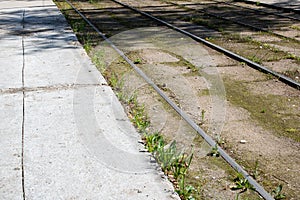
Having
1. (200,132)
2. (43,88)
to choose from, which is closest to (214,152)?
(200,132)

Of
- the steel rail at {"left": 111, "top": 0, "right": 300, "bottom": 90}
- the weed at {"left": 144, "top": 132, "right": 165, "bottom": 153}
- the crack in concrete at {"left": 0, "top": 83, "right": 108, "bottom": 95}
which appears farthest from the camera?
the steel rail at {"left": 111, "top": 0, "right": 300, "bottom": 90}

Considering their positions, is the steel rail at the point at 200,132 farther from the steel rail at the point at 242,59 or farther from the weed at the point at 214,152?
the steel rail at the point at 242,59

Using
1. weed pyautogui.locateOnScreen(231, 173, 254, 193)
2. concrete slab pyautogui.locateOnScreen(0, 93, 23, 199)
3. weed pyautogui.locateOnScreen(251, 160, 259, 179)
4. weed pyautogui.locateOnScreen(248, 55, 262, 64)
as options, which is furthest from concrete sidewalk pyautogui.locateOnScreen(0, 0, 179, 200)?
weed pyautogui.locateOnScreen(248, 55, 262, 64)

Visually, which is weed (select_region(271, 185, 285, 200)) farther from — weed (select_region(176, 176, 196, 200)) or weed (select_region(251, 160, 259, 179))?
weed (select_region(176, 176, 196, 200))

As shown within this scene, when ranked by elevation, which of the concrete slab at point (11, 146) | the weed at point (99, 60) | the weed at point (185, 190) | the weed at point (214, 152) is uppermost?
the weed at point (185, 190)

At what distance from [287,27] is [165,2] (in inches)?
262

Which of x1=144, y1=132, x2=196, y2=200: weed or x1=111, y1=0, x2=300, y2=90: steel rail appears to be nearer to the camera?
x1=144, y1=132, x2=196, y2=200: weed

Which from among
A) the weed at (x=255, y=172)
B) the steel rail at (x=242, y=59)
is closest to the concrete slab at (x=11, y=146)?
the weed at (x=255, y=172)

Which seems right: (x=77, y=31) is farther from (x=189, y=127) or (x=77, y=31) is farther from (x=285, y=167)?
(x=285, y=167)

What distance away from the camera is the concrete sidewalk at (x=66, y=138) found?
3.50 m

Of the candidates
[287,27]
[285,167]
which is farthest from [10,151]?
[287,27]

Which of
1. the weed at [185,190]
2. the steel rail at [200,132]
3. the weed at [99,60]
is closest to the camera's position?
the weed at [185,190]

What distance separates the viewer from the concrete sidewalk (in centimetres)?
350

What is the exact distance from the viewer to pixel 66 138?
14.4 feet
